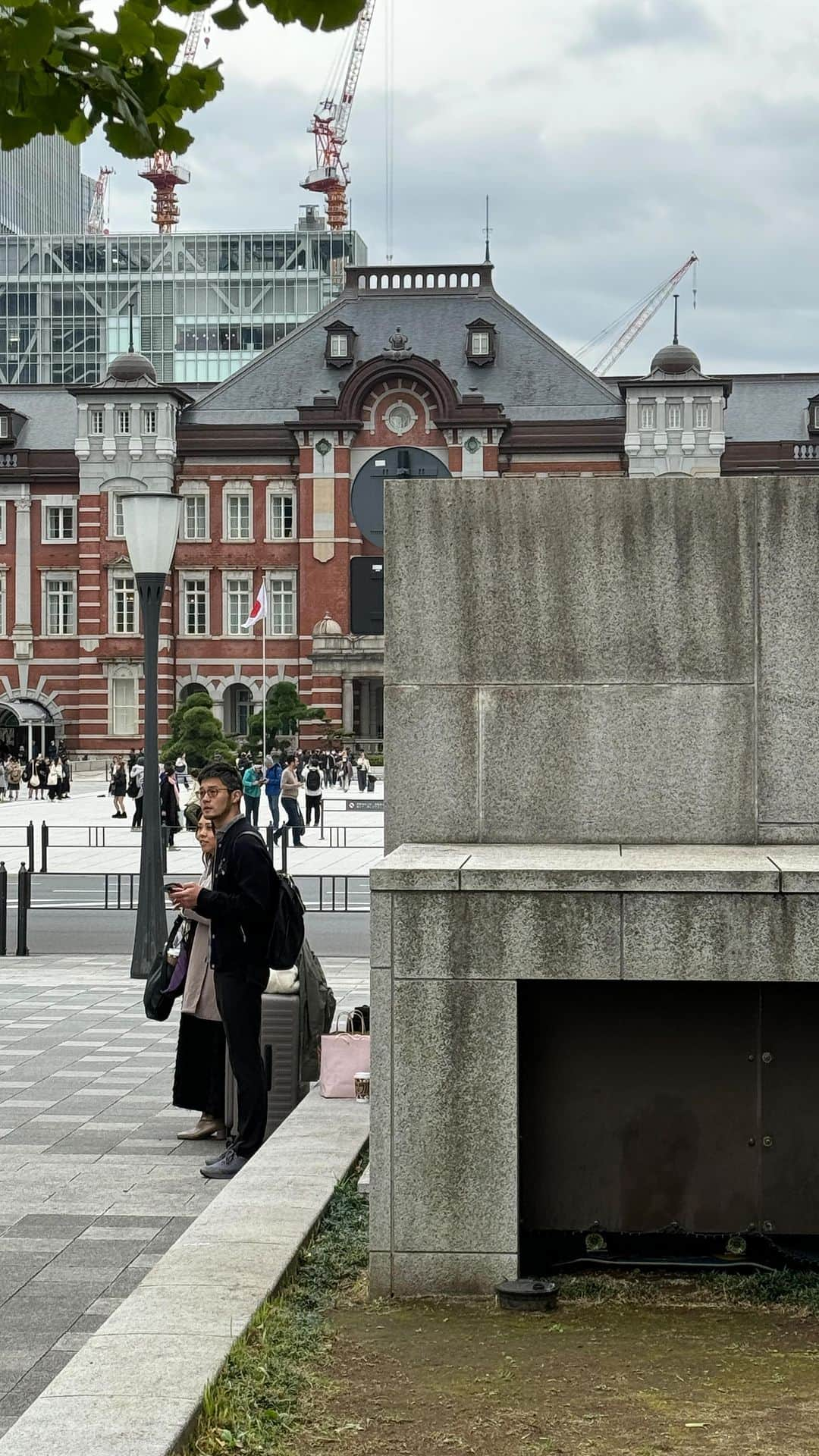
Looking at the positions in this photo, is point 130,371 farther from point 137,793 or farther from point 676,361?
point 137,793

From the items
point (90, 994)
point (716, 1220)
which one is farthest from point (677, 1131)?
point (90, 994)

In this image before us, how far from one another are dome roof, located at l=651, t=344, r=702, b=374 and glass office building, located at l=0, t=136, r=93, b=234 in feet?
241

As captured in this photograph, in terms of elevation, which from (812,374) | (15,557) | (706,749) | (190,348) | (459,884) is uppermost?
(190,348)

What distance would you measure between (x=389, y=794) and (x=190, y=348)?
11426 centimetres

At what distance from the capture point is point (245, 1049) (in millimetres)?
7746

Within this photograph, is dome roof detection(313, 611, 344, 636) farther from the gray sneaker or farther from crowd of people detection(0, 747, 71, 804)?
the gray sneaker

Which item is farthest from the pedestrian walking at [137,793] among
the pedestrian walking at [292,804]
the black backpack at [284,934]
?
the black backpack at [284,934]

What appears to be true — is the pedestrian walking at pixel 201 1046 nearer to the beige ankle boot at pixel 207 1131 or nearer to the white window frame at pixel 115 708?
the beige ankle boot at pixel 207 1131

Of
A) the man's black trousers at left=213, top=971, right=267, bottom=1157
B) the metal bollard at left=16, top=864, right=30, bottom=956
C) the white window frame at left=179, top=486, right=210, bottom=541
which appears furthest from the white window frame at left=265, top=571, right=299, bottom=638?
the man's black trousers at left=213, top=971, right=267, bottom=1157

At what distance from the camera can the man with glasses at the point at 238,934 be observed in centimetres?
751

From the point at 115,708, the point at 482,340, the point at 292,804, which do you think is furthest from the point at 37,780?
the point at 292,804

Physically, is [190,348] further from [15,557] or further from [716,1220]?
[716,1220]

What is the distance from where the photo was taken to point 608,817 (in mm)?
6230

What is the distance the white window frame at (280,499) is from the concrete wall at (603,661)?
67.3m
